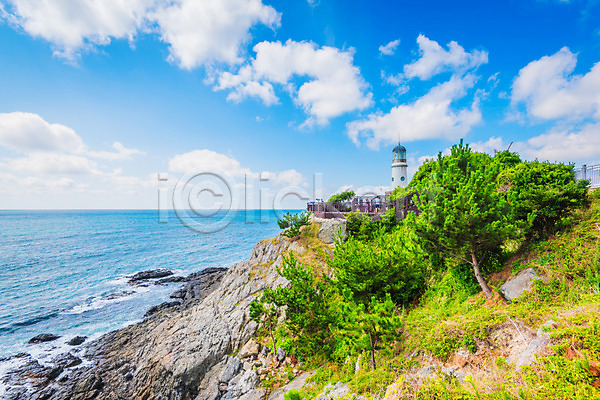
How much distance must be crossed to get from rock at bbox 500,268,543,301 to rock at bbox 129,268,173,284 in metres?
41.7

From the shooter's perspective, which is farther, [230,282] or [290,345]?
[230,282]

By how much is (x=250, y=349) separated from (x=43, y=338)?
20.0 m

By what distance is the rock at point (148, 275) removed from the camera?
3600cm

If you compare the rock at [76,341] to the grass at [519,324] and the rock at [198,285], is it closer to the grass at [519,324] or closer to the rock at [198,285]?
the rock at [198,285]

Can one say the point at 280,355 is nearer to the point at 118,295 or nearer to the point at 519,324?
the point at 519,324

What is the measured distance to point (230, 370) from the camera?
1414 cm

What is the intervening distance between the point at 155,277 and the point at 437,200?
4103 centimetres

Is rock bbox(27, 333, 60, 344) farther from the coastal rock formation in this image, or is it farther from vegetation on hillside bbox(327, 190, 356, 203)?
vegetation on hillside bbox(327, 190, 356, 203)

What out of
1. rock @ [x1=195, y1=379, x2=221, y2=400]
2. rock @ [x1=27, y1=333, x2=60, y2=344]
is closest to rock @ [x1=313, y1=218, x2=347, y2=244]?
rock @ [x1=195, y1=379, x2=221, y2=400]

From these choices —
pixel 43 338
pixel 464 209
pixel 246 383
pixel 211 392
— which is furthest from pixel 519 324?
pixel 43 338

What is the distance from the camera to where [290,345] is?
467 inches

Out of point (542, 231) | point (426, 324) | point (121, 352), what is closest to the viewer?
point (426, 324)

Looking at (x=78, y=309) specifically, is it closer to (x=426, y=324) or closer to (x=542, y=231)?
(x=426, y=324)

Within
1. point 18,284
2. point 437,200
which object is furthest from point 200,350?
point 18,284
